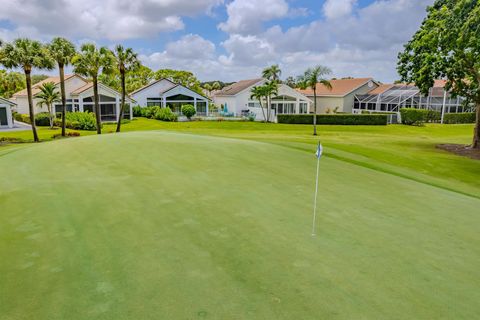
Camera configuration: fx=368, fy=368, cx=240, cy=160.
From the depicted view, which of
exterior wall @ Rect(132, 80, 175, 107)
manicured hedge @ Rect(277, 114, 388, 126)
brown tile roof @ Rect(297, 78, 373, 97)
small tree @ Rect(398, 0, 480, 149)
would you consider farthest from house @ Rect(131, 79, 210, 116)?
small tree @ Rect(398, 0, 480, 149)

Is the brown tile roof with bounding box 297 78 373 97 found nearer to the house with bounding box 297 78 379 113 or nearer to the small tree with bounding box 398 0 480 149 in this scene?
the house with bounding box 297 78 379 113

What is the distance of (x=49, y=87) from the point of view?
137ft

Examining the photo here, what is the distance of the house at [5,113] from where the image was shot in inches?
1687

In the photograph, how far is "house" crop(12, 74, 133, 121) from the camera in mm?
49875

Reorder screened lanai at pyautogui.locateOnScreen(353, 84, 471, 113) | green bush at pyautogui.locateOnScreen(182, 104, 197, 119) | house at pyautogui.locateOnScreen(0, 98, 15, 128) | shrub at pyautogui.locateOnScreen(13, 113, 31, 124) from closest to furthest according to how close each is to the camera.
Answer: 1. house at pyautogui.locateOnScreen(0, 98, 15, 128)
2. shrub at pyautogui.locateOnScreen(13, 113, 31, 124)
3. screened lanai at pyautogui.locateOnScreen(353, 84, 471, 113)
4. green bush at pyautogui.locateOnScreen(182, 104, 197, 119)

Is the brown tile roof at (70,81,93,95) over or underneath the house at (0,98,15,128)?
over

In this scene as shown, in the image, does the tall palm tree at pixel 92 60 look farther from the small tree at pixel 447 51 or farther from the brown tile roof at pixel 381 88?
the brown tile roof at pixel 381 88

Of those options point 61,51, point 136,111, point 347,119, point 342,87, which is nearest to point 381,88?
point 342,87

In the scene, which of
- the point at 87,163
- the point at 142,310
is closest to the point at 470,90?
the point at 87,163

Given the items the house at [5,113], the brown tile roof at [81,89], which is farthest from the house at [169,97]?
the house at [5,113]

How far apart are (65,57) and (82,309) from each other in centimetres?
3278

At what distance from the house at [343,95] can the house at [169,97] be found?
705 inches

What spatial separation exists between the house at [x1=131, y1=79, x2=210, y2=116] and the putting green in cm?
4802

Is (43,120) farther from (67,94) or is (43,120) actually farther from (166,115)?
(166,115)
